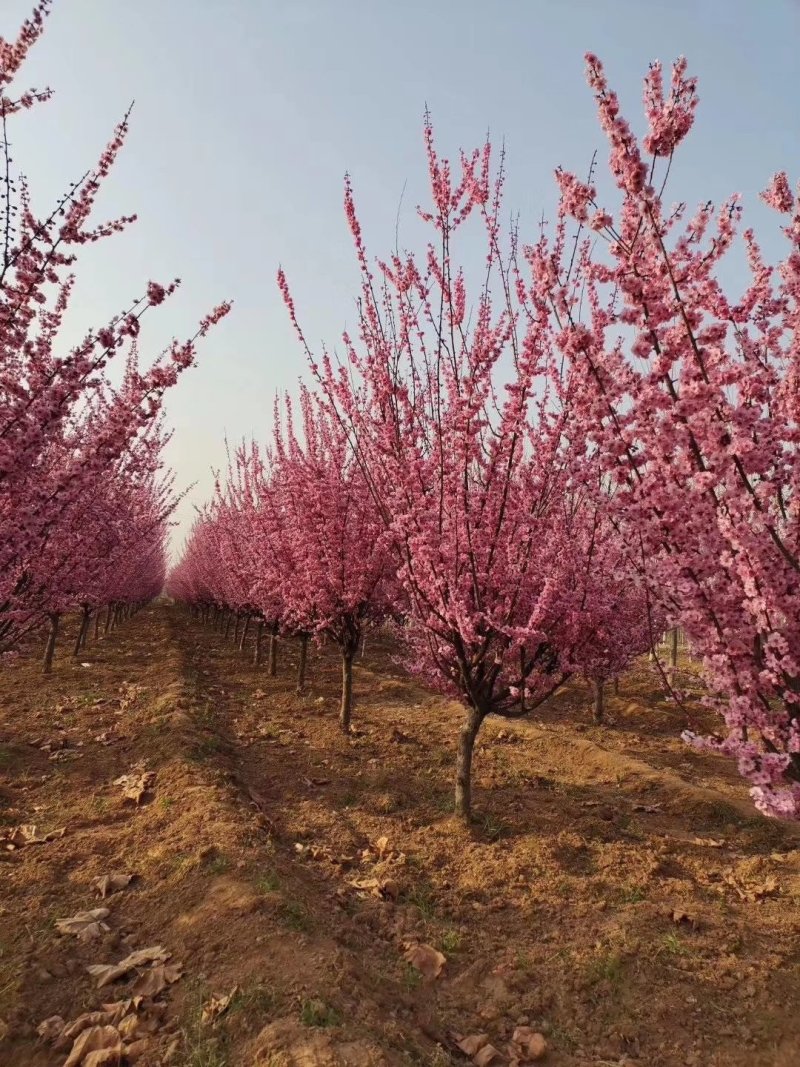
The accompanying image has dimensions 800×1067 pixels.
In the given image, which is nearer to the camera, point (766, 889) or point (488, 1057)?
point (488, 1057)

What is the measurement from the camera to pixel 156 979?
4266mm

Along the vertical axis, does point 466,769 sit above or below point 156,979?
above

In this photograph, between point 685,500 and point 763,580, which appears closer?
point 763,580

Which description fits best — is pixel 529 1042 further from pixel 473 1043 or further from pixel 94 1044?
pixel 94 1044

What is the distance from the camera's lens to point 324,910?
5.49m

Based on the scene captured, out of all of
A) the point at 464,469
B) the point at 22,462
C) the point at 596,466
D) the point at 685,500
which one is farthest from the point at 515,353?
the point at 22,462

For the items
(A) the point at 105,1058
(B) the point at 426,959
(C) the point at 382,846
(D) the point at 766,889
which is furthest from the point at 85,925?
(D) the point at 766,889

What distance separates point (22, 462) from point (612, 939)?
5719 millimetres

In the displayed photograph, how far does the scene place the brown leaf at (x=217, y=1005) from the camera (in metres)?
3.79

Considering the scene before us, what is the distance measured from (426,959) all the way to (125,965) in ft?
7.20

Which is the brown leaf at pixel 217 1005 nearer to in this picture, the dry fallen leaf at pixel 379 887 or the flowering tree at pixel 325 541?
the dry fallen leaf at pixel 379 887

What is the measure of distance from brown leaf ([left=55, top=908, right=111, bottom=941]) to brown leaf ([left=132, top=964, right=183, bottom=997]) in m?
0.86

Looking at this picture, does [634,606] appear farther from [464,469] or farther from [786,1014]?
[786,1014]

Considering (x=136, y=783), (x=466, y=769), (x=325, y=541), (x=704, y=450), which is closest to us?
(x=704, y=450)
